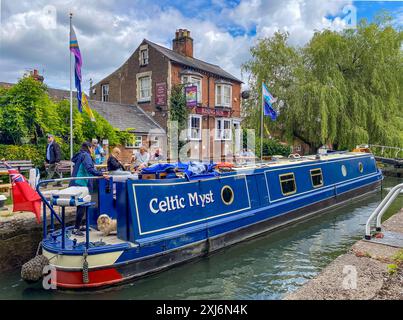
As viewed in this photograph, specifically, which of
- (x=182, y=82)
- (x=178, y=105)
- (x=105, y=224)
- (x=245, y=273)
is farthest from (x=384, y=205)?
(x=182, y=82)

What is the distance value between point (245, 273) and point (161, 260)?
5.22 ft

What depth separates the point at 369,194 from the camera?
1433 centimetres

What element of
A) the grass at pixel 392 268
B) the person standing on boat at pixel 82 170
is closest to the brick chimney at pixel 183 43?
the person standing on boat at pixel 82 170

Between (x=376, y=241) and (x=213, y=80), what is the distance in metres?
20.5

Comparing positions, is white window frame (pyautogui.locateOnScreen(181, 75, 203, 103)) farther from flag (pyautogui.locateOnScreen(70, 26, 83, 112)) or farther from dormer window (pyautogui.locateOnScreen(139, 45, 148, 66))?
flag (pyautogui.locateOnScreen(70, 26, 83, 112))

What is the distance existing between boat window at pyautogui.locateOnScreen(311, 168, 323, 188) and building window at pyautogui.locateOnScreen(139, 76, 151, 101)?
14.5 meters

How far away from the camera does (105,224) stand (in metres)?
6.21

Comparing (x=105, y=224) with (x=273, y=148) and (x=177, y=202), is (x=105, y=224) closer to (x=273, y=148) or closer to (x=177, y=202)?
(x=177, y=202)

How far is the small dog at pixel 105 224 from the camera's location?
6211 mm

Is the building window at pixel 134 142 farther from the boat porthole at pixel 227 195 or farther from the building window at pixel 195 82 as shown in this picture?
the boat porthole at pixel 227 195
